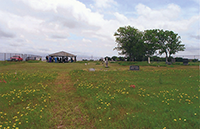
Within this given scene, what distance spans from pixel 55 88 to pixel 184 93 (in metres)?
8.29

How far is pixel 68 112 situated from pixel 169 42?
138 feet

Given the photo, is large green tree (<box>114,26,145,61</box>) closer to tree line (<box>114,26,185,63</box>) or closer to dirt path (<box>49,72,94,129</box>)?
tree line (<box>114,26,185,63</box>)

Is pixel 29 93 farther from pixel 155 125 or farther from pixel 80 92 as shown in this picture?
pixel 155 125

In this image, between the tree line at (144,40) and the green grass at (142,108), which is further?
the tree line at (144,40)

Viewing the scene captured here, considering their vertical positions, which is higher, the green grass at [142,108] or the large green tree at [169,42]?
the large green tree at [169,42]

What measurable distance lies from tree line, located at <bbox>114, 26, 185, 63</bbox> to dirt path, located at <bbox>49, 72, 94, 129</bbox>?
28.2 metres

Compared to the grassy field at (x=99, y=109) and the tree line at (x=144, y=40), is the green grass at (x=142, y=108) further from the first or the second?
the tree line at (x=144, y=40)

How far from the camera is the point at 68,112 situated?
621 cm

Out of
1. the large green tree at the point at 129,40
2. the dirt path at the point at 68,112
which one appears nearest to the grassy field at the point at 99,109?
the dirt path at the point at 68,112

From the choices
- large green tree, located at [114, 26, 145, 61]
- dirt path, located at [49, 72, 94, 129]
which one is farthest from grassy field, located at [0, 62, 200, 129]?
large green tree, located at [114, 26, 145, 61]

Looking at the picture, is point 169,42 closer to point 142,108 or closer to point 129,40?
point 129,40

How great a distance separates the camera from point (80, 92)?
849 centimetres

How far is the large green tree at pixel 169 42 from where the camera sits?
1567 inches

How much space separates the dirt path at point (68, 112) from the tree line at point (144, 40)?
92.4ft
